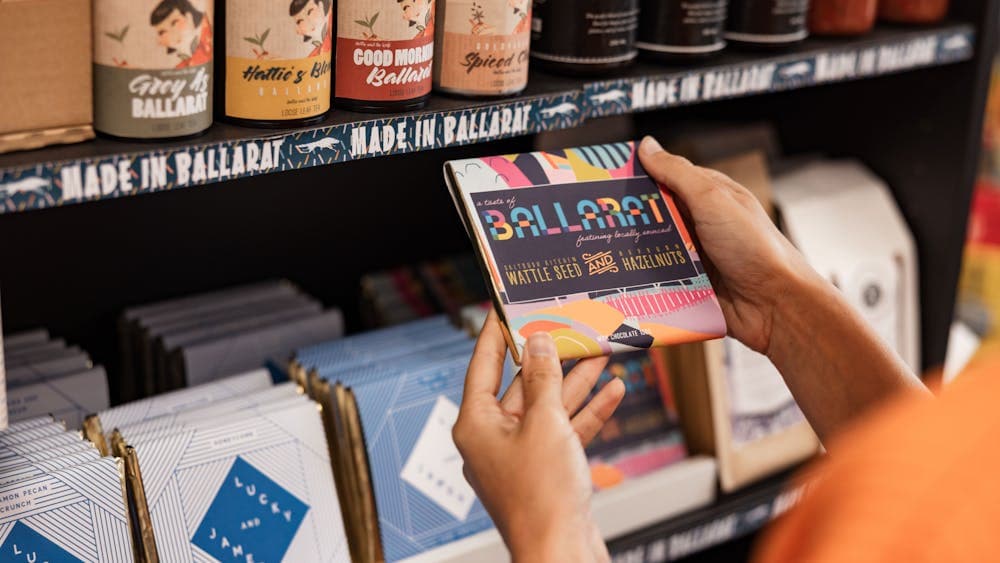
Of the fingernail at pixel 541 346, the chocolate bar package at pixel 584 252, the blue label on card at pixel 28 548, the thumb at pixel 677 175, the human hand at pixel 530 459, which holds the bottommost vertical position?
the blue label on card at pixel 28 548

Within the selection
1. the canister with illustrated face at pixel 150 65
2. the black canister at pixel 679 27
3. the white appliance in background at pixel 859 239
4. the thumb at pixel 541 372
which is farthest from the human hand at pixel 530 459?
the white appliance in background at pixel 859 239

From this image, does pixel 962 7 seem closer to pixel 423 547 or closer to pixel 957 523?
pixel 423 547

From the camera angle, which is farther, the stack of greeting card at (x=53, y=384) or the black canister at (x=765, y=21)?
the black canister at (x=765, y=21)

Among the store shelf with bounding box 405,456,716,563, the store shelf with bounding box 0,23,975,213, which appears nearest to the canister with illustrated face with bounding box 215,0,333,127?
the store shelf with bounding box 0,23,975,213

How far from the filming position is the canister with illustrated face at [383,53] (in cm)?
106

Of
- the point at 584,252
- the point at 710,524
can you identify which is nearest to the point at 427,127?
the point at 584,252

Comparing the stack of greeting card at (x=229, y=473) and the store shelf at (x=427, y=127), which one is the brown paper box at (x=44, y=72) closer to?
the store shelf at (x=427, y=127)

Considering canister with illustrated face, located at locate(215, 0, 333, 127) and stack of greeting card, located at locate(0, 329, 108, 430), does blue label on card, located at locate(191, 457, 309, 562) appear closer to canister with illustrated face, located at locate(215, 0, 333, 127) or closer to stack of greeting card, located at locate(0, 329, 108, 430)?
stack of greeting card, located at locate(0, 329, 108, 430)

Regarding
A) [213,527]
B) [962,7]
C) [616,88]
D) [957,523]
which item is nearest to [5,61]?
[213,527]

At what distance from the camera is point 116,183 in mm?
952

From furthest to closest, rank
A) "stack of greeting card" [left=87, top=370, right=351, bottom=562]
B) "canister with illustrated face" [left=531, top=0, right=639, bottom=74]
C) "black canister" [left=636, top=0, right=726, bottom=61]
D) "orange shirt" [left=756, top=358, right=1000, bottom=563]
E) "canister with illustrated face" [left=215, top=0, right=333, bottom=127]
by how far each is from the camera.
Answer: "black canister" [left=636, top=0, right=726, bottom=61], "canister with illustrated face" [left=531, top=0, right=639, bottom=74], "stack of greeting card" [left=87, top=370, right=351, bottom=562], "canister with illustrated face" [left=215, top=0, right=333, bottom=127], "orange shirt" [left=756, top=358, right=1000, bottom=563]

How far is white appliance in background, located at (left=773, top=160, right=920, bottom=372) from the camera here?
5.75 ft

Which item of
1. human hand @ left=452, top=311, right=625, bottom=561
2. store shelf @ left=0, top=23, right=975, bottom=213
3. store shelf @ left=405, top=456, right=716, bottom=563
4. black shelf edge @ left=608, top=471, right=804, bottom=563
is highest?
store shelf @ left=0, top=23, right=975, bottom=213

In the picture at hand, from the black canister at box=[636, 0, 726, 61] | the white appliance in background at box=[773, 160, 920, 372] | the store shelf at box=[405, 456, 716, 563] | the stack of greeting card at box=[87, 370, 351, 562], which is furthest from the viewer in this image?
the white appliance in background at box=[773, 160, 920, 372]
